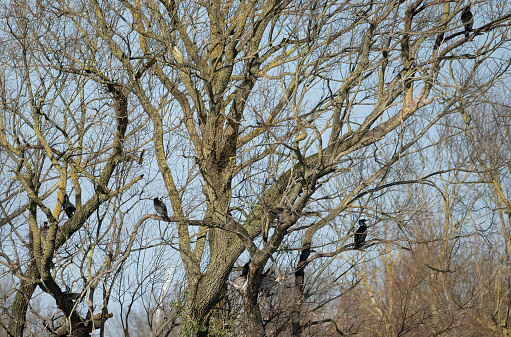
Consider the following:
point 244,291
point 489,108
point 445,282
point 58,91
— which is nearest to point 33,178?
point 58,91

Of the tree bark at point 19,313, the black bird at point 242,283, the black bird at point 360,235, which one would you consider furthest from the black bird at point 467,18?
the tree bark at point 19,313

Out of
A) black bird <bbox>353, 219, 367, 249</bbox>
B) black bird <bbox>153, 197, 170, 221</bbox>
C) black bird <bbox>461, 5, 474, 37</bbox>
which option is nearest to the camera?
black bird <bbox>461, 5, 474, 37</bbox>

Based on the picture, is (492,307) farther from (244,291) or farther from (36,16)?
(36,16)

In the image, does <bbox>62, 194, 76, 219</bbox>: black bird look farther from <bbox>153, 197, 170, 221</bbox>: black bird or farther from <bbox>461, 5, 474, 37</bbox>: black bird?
<bbox>461, 5, 474, 37</bbox>: black bird

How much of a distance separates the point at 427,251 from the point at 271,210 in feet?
36.0

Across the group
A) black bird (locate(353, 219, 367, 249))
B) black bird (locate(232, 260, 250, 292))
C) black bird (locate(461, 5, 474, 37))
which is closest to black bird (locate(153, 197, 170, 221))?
black bird (locate(232, 260, 250, 292))

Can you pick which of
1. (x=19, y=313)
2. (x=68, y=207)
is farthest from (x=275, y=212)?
(x=19, y=313)

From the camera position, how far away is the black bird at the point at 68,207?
882cm

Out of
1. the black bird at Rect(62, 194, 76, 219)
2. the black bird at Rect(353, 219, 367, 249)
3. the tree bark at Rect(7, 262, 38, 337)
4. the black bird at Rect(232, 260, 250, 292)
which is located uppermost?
the black bird at Rect(62, 194, 76, 219)

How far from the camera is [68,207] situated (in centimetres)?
905

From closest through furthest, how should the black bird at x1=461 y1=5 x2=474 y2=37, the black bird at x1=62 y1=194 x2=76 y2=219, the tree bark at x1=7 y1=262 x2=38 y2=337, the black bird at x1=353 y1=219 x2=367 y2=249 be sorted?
the black bird at x1=461 y1=5 x2=474 y2=37 → the black bird at x1=353 y1=219 x2=367 y2=249 → the black bird at x1=62 y1=194 x2=76 y2=219 → the tree bark at x1=7 y1=262 x2=38 y2=337

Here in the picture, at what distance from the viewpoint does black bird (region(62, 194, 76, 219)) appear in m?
8.82

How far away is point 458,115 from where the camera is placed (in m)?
15.9

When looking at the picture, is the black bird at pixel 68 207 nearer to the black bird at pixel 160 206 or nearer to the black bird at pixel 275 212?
the black bird at pixel 160 206
